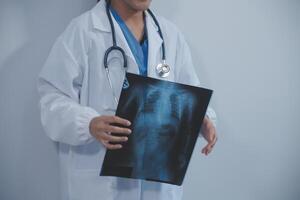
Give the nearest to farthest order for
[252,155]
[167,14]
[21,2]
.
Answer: [21,2]
[167,14]
[252,155]

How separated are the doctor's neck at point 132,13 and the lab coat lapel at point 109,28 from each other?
0.12ft

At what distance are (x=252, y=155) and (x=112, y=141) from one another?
0.71 metres

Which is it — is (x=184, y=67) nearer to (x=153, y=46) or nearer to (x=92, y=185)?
(x=153, y=46)

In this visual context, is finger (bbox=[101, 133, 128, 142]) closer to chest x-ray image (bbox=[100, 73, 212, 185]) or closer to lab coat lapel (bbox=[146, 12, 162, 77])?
chest x-ray image (bbox=[100, 73, 212, 185])

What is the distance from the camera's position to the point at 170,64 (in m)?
1.03

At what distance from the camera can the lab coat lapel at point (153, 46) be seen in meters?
0.96

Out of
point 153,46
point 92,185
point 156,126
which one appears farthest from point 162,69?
point 92,185

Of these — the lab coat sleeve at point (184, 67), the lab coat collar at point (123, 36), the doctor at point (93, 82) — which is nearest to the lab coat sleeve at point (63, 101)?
the doctor at point (93, 82)

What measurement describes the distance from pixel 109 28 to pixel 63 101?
8.6 inches

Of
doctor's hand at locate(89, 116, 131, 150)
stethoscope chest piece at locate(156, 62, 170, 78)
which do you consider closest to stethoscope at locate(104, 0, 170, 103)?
stethoscope chest piece at locate(156, 62, 170, 78)

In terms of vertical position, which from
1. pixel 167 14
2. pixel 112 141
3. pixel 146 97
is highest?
pixel 167 14

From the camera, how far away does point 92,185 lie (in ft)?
3.11

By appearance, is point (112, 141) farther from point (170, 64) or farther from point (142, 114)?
point (170, 64)

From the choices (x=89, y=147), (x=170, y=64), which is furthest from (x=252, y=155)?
(x=89, y=147)
